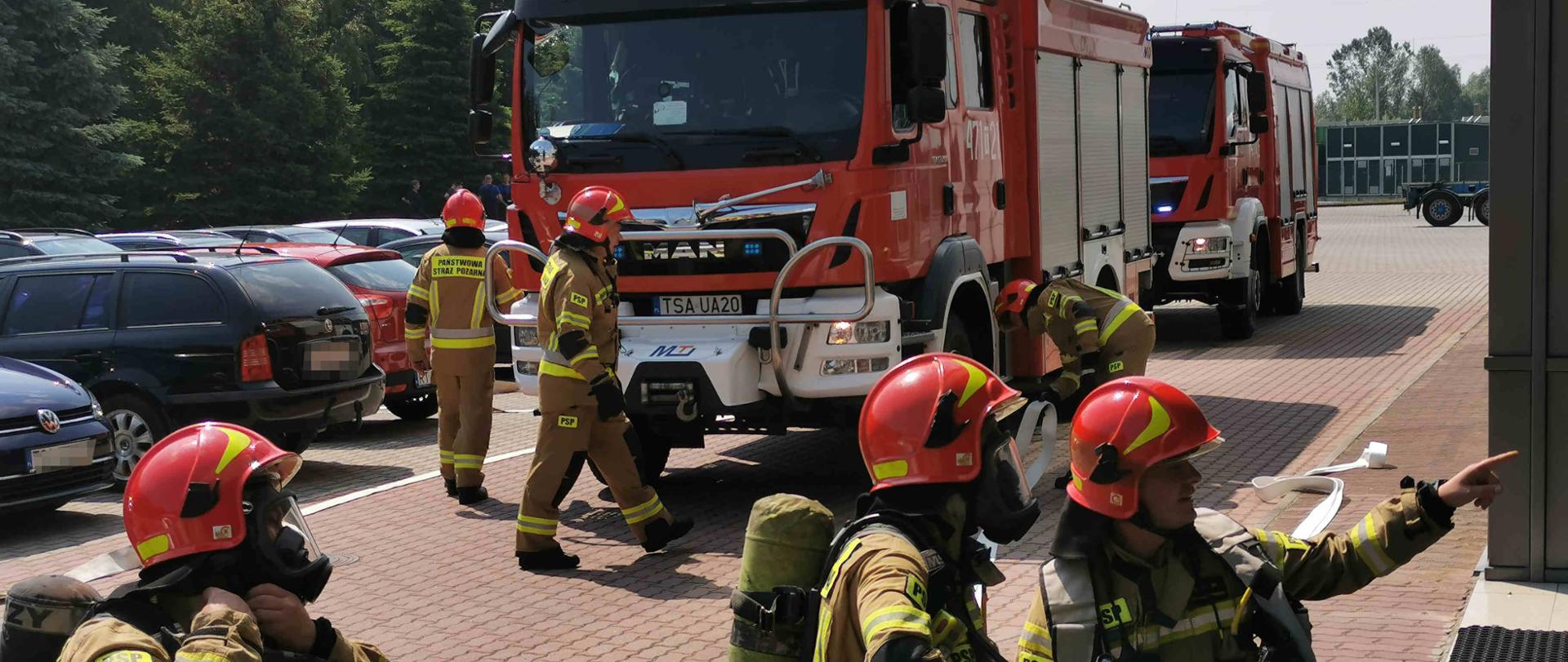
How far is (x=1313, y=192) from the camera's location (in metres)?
25.1

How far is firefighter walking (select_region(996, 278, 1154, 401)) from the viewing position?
10.2m

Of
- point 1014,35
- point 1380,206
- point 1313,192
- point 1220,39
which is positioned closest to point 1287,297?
point 1313,192

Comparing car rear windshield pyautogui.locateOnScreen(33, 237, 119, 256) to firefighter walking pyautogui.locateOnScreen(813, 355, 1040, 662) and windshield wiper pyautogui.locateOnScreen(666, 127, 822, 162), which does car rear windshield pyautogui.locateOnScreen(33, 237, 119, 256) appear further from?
firefighter walking pyautogui.locateOnScreen(813, 355, 1040, 662)

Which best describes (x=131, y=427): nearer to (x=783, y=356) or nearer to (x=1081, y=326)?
(x=783, y=356)

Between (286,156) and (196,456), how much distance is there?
142ft

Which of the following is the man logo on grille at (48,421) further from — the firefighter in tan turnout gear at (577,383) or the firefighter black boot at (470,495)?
the firefighter in tan turnout gear at (577,383)

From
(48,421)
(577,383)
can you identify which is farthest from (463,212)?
(48,421)

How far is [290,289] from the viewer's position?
475 inches

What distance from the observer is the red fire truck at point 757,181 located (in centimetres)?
925

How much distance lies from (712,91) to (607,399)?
2121 millimetres

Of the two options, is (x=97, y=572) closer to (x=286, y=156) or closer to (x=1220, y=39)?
(x=1220, y=39)

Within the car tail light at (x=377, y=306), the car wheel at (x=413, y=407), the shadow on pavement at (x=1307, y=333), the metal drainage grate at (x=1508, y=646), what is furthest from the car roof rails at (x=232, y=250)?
the shadow on pavement at (x=1307, y=333)

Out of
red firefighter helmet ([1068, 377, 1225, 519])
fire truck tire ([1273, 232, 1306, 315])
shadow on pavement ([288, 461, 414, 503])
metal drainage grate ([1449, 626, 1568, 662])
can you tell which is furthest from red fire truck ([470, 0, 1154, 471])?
fire truck tire ([1273, 232, 1306, 315])

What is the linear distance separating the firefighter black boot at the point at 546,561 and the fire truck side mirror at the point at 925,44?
3.20 metres
